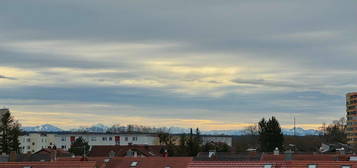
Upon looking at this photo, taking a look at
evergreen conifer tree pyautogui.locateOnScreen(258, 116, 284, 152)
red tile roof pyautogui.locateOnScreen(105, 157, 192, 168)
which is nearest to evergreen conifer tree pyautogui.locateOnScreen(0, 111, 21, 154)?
evergreen conifer tree pyautogui.locateOnScreen(258, 116, 284, 152)

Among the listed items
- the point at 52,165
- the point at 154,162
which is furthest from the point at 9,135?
the point at 52,165

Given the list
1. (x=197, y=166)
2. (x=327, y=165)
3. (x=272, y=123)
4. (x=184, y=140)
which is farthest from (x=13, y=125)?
(x=327, y=165)

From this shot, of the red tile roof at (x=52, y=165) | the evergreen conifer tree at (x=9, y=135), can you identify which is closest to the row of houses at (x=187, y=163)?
the red tile roof at (x=52, y=165)

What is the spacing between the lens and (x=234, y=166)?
71062mm

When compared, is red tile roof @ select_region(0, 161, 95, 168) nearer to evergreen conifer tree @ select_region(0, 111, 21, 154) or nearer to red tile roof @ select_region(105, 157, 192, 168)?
red tile roof @ select_region(105, 157, 192, 168)

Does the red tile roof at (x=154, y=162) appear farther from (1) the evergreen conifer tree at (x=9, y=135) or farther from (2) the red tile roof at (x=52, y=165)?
(1) the evergreen conifer tree at (x=9, y=135)

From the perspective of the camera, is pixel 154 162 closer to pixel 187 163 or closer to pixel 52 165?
pixel 187 163

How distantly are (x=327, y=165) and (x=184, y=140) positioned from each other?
8114 centimetres

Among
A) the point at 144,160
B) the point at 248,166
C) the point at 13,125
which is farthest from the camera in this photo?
the point at 13,125

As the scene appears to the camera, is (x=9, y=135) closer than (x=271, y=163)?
No

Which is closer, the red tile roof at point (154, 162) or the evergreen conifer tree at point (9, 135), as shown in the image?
the red tile roof at point (154, 162)

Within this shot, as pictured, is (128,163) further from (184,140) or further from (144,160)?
(184,140)

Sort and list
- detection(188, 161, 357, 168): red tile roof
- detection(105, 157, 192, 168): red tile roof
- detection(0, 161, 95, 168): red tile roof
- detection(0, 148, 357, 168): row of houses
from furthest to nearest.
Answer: detection(105, 157, 192, 168): red tile roof < detection(188, 161, 357, 168): red tile roof < detection(0, 148, 357, 168): row of houses < detection(0, 161, 95, 168): red tile roof

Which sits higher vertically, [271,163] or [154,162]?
[271,163]
